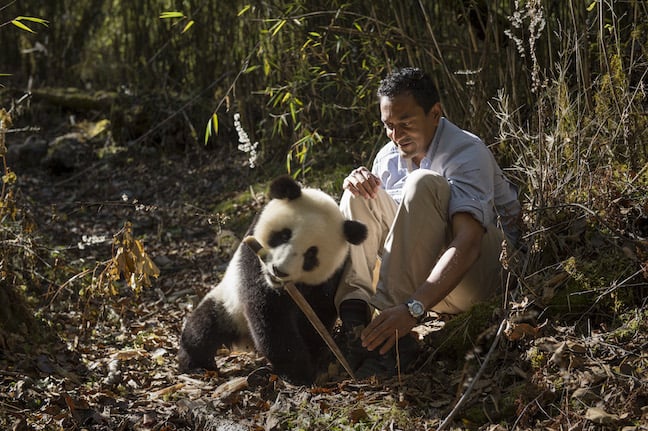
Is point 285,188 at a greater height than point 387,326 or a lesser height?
greater

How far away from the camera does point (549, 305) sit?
288 centimetres

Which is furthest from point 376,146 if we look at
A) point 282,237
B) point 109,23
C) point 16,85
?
point 16,85

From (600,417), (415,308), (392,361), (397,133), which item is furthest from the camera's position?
(397,133)

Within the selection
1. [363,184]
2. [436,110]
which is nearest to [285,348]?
[363,184]

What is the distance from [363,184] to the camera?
131 inches

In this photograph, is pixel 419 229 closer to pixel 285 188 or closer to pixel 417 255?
pixel 417 255

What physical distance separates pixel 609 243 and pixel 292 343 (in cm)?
135

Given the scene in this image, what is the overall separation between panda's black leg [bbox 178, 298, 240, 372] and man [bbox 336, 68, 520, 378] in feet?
1.84

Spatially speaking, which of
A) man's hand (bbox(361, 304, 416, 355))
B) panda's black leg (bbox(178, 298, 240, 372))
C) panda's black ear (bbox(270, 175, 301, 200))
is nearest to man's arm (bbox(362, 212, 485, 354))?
man's hand (bbox(361, 304, 416, 355))

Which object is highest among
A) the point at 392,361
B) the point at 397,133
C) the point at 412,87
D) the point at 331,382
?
the point at 412,87

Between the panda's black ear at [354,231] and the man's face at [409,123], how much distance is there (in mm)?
456

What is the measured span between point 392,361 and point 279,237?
70 cm

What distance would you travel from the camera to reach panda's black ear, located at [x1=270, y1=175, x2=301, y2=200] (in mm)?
3254

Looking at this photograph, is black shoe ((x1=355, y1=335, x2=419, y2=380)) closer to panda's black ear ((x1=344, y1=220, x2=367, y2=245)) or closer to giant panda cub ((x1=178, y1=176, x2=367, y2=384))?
giant panda cub ((x1=178, y1=176, x2=367, y2=384))
